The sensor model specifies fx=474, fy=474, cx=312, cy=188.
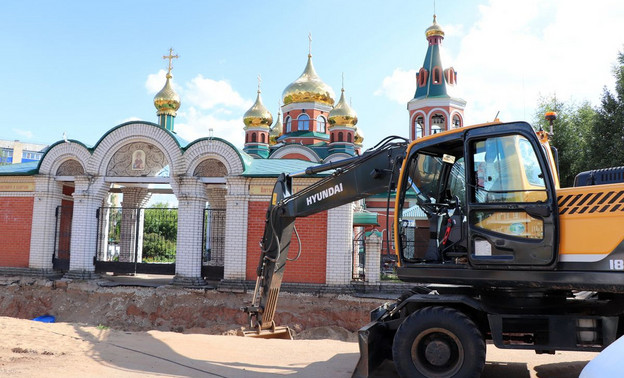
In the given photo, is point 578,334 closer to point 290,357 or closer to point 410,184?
point 410,184

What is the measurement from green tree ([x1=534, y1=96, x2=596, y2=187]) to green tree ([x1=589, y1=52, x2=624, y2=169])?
1113mm

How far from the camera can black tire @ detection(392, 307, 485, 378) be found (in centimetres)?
462

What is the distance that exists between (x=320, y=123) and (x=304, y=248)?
1809 centimetres

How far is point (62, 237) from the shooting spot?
15.6 m

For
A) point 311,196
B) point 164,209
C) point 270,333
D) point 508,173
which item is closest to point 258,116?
point 164,209

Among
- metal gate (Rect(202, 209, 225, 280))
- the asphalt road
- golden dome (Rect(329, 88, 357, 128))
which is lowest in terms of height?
the asphalt road

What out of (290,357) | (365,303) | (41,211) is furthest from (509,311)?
(41,211)

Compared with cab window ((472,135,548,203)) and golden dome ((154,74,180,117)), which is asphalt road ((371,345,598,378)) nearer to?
cab window ((472,135,548,203))

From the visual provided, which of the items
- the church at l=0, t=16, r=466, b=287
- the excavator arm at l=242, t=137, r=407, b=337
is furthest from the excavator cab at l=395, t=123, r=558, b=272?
the church at l=0, t=16, r=466, b=287

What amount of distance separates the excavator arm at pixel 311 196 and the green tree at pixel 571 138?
634 inches

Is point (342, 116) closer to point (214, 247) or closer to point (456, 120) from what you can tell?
point (456, 120)

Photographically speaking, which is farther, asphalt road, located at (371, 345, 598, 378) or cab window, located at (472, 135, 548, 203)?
asphalt road, located at (371, 345, 598, 378)

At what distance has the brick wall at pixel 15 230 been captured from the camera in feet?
49.2

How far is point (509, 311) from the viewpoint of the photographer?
4.87 metres
